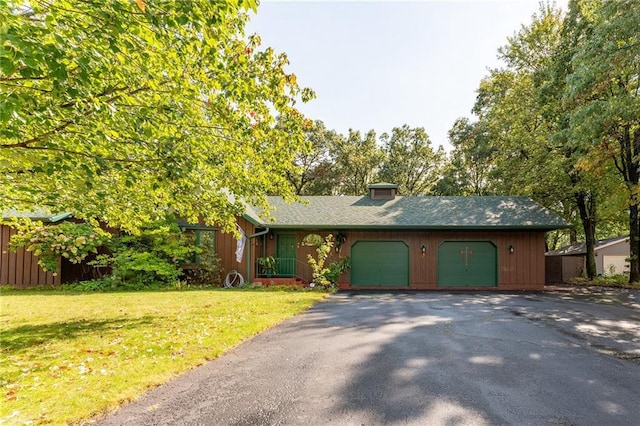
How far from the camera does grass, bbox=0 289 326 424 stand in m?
3.22

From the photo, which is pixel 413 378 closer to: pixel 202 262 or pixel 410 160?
pixel 202 262

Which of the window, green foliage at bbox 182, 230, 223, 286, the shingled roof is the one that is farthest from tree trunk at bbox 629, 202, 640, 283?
the window

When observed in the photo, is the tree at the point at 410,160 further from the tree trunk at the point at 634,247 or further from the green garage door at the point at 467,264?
the green garage door at the point at 467,264

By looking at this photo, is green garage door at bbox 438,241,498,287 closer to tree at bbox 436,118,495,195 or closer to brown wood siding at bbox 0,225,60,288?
tree at bbox 436,118,495,195

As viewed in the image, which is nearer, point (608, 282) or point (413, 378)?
point (413, 378)

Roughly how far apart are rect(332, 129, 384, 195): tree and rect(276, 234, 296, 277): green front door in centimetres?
1550

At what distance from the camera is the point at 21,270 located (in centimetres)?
1347

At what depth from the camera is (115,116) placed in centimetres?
489

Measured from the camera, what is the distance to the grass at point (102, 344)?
127 inches

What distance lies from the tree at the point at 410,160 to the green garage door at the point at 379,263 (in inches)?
661

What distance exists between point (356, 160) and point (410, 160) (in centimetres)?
569

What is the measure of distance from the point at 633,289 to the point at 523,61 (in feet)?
44.5

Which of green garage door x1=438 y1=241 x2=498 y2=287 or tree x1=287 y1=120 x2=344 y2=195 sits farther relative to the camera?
tree x1=287 y1=120 x2=344 y2=195

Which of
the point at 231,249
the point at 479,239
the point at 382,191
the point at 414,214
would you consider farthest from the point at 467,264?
the point at 231,249
